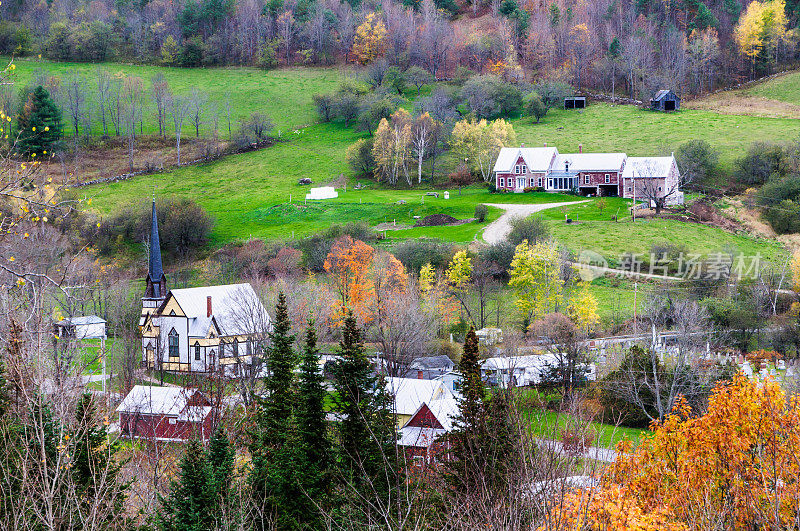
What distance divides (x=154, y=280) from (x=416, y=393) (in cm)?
2130

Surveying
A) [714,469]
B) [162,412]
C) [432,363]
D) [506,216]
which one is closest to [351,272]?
[432,363]

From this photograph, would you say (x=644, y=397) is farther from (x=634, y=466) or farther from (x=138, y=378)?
(x=138, y=378)

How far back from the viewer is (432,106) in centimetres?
9856

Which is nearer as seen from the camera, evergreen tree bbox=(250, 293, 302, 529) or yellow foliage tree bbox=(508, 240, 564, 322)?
evergreen tree bbox=(250, 293, 302, 529)

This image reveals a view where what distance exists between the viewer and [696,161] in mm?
78938

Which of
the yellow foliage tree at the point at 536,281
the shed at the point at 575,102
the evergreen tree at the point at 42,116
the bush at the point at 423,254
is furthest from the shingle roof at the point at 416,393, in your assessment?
the shed at the point at 575,102

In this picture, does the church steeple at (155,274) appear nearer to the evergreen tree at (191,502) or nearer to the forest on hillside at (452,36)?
the evergreen tree at (191,502)

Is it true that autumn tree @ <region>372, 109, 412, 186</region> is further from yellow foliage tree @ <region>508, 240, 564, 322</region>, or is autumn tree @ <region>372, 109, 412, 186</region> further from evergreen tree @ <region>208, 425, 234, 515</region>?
evergreen tree @ <region>208, 425, 234, 515</region>

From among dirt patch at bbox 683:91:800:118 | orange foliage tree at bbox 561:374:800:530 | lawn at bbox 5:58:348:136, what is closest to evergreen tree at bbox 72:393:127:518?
orange foliage tree at bbox 561:374:800:530

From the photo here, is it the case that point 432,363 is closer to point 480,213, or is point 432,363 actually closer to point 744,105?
point 480,213

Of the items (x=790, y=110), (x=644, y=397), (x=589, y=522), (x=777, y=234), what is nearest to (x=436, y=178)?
(x=777, y=234)

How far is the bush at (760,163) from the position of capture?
250ft

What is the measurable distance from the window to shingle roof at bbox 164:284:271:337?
991 millimetres

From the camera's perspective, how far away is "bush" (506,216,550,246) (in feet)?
206
